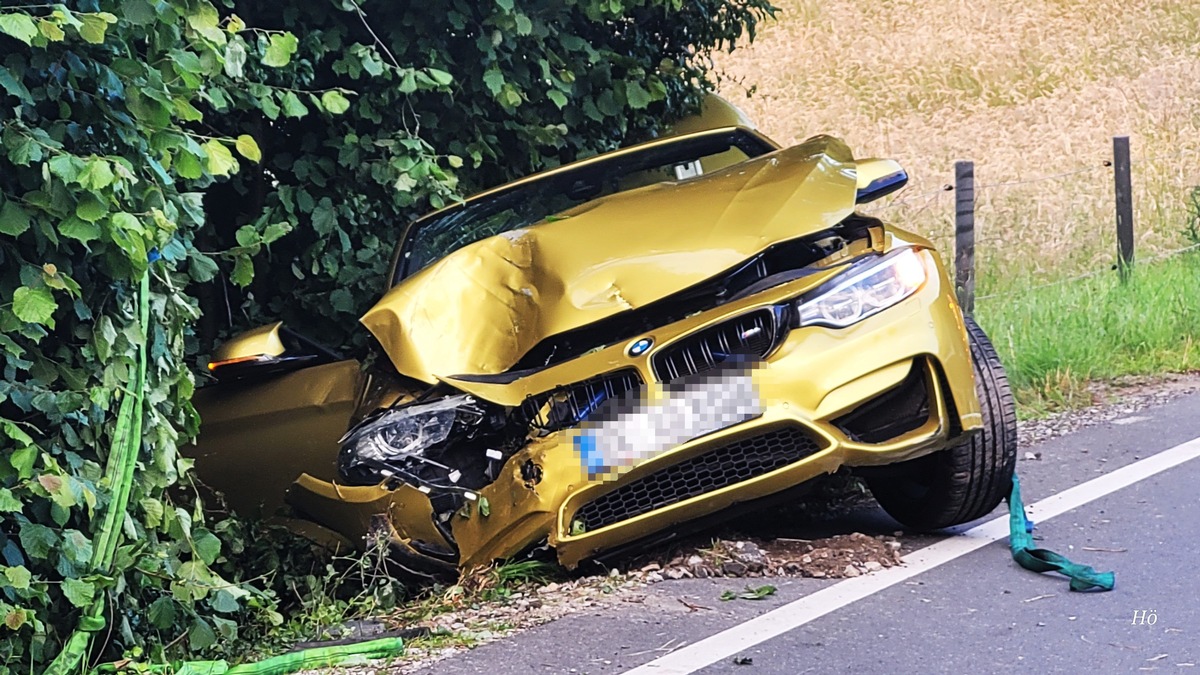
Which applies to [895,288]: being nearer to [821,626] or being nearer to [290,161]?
[821,626]

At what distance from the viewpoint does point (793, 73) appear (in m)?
23.4

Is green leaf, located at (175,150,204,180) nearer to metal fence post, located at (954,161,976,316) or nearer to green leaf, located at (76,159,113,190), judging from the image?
green leaf, located at (76,159,113,190)

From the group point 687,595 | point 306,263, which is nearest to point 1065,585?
point 687,595

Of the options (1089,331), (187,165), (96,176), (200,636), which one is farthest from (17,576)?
(1089,331)

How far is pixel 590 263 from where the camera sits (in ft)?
13.9

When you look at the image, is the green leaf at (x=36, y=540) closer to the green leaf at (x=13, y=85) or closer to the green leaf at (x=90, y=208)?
the green leaf at (x=90, y=208)

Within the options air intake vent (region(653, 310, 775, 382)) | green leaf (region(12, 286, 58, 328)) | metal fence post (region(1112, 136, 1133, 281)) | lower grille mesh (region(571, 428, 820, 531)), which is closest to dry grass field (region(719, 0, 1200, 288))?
metal fence post (region(1112, 136, 1133, 281))

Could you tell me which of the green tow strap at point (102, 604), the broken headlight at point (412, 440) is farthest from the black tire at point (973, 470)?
the green tow strap at point (102, 604)

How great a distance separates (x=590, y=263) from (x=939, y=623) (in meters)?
1.57

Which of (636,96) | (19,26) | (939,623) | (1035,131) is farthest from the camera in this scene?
(1035,131)

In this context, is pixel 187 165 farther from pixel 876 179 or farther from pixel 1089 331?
pixel 1089 331

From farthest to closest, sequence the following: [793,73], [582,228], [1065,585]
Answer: [793,73] < [582,228] < [1065,585]

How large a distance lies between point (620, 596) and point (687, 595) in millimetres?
195

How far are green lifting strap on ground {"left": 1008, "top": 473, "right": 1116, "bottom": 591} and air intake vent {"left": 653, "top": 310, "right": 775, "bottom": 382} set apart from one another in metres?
1.00
